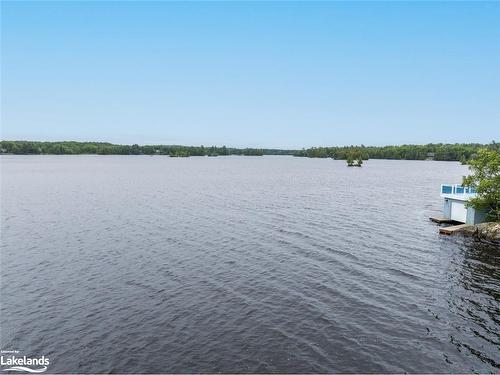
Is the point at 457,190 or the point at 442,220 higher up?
the point at 457,190

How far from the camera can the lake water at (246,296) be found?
23.1 meters

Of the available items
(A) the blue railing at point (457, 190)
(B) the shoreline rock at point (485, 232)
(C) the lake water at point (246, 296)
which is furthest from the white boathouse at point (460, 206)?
(C) the lake water at point (246, 296)

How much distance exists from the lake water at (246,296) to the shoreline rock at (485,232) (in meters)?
4.64

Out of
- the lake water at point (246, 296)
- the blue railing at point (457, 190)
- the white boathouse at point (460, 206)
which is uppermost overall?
the blue railing at point (457, 190)

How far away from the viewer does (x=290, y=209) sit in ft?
250

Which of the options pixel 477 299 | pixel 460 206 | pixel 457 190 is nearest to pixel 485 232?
pixel 460 206

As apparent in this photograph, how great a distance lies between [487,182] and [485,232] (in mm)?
7557

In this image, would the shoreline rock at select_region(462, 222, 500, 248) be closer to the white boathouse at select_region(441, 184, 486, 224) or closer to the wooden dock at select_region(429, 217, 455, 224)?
the white boathouse at select_region(441, 184, 486, 224)

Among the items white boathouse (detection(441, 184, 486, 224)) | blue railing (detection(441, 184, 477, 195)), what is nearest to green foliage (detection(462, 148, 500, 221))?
white boathouse (detection(441, 184, 486, 224))

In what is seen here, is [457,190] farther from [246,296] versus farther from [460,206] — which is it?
[246,296]

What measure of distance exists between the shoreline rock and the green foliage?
2.85 metres

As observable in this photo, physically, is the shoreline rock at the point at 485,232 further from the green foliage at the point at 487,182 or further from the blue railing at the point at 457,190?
the blue railing at the point at 457,190

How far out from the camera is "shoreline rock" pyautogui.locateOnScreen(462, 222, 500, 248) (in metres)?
51.8

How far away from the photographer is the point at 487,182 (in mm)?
54969
